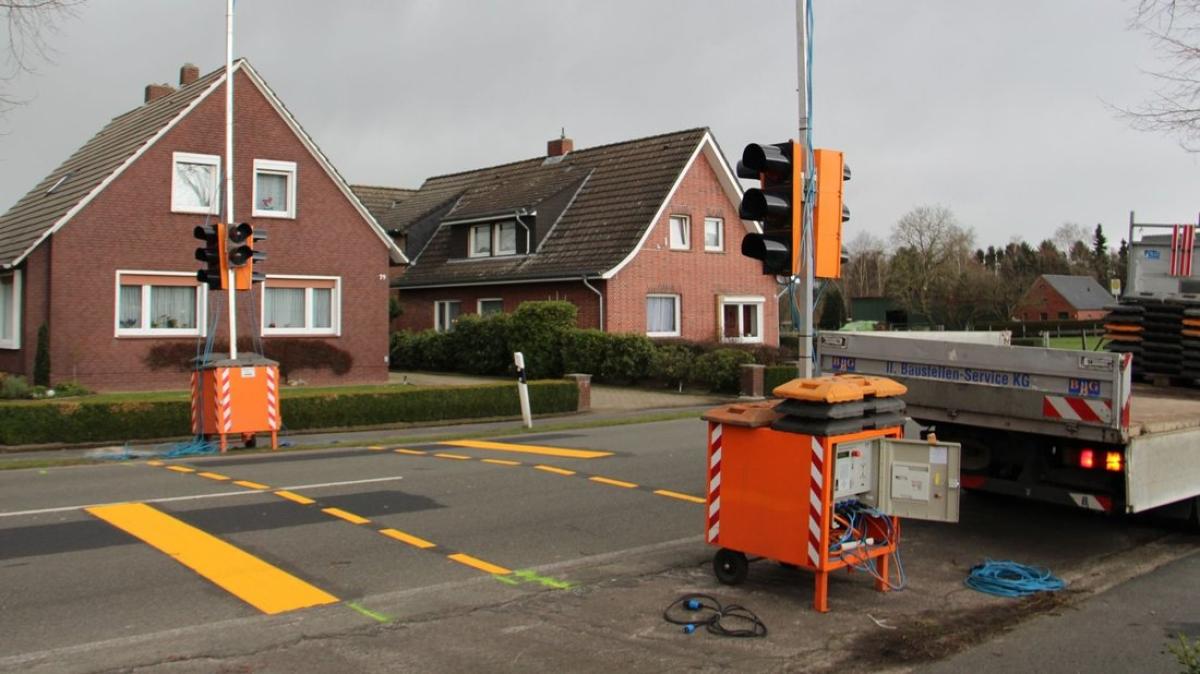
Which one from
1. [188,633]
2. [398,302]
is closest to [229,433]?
[188,633]

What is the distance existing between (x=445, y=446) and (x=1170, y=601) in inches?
427

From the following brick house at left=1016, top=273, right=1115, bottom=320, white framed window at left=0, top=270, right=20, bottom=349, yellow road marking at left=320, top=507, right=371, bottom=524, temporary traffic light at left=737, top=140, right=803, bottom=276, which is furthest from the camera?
brick house at left=1016, top=273, right=1115, bottom=320

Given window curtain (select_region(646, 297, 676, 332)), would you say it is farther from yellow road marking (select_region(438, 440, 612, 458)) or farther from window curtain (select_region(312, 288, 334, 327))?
yellow road marking (select_region(438, 440, 612, 458))

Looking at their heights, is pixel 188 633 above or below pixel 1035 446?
below

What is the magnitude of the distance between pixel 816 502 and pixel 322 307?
22291mm

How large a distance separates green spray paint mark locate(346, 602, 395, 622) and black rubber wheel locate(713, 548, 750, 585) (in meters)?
2.36

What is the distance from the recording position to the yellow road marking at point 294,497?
10.1 meters

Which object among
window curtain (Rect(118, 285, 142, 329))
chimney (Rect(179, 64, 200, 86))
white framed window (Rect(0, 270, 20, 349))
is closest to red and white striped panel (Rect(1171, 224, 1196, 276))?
window curtain (Rect(118, 285, 142, 329))

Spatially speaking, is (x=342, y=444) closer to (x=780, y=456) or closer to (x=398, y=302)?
(x=780, y=456)

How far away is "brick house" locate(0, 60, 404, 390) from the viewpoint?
2267 cm

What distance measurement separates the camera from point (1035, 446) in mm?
8102

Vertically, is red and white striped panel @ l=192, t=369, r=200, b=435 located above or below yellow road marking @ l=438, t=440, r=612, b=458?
above

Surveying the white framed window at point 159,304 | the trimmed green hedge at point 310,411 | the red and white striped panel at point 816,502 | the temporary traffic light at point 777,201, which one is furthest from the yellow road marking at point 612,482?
the white framed window at point 159,304

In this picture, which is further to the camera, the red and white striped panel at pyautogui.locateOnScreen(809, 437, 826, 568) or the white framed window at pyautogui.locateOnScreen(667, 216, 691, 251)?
the white framed window at pyautogui.locateOnScreen(667, 216, 691, 251)
